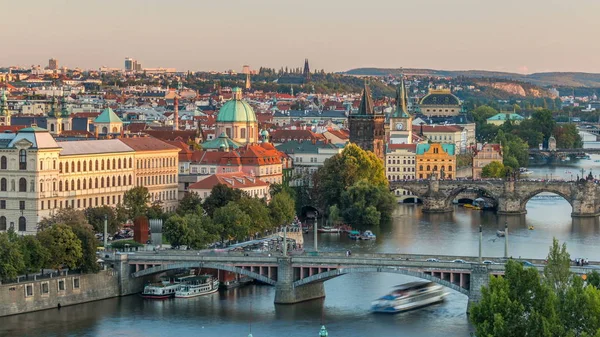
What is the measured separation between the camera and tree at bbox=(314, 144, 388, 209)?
76.0m

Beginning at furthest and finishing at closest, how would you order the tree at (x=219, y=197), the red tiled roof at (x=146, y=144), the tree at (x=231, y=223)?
1. the red tiled roof at (x=146, y=144)
2. the tree at (x=219, y=197)
3. the tree at (x=231, y=223)

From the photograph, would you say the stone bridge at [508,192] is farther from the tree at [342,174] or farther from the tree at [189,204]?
the tree at [189,204]

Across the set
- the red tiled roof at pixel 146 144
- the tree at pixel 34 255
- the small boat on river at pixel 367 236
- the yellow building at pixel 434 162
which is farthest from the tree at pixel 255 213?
the yellow building at pixel 434 162

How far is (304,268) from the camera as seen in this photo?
48.8 m

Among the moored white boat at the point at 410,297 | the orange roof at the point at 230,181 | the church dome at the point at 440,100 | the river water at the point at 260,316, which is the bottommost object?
the river water at the point at 260,316

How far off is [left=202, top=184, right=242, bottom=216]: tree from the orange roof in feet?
5.53

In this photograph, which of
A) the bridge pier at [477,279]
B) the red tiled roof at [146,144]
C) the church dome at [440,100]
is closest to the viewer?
the bridge pier at [477,279]

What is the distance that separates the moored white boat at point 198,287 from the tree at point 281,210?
11.7m

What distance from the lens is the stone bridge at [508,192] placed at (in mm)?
78562

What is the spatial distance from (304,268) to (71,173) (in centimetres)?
1553

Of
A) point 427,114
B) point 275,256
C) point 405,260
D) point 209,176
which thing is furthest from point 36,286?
point 427,114

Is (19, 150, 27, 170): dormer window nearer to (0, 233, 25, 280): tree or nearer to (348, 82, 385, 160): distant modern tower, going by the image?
(0, 233, 25, 280): tree

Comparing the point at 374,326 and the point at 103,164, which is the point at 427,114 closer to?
the point at 103,164

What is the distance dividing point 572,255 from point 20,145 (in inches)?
758
